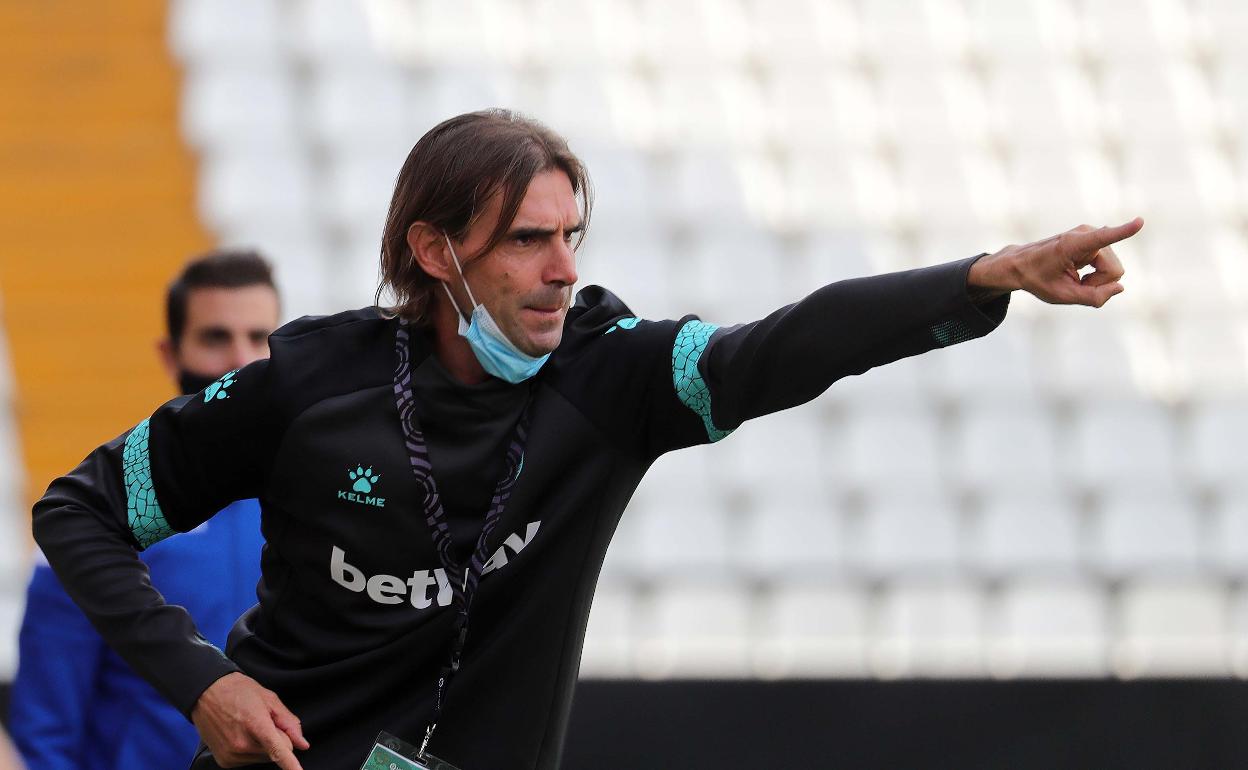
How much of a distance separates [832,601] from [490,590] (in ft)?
11.5

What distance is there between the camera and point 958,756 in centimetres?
442

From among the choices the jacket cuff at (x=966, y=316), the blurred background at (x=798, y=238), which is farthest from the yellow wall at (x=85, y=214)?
the jacket cuff at (x=966, y=316)

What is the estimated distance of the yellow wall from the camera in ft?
20.0

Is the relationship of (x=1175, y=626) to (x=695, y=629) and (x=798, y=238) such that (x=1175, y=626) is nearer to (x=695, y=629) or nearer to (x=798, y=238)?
(x=695, y=629)

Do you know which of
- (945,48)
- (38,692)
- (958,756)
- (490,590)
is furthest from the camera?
(945,48)

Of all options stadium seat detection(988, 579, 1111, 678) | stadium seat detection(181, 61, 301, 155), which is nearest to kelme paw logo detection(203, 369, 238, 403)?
stadium seat detection(988, 579, 1111, 678)

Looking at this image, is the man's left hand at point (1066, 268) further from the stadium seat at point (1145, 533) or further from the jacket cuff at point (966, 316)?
the stadium seat at point (1145, 533)

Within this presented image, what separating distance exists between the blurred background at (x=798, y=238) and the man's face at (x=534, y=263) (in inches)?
127

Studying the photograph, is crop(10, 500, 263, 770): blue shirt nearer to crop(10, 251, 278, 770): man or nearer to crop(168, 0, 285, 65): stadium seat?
crop(10, 251, 278, 770): man

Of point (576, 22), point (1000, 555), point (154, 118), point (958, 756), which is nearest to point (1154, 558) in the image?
point (1000, 555)

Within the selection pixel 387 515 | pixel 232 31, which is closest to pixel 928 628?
pixel 232 31

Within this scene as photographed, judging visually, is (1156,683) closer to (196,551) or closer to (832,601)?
(832,601)

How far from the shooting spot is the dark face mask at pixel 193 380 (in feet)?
9.66

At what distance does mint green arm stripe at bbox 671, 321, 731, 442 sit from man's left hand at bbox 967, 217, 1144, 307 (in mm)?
393
